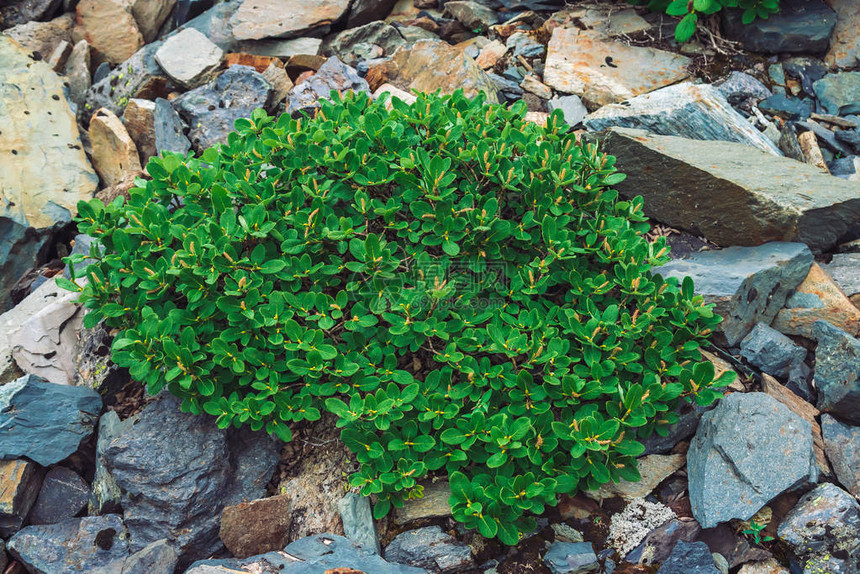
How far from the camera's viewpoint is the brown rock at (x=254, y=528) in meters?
3.09

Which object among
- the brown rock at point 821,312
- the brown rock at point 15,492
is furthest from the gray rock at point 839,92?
the brown rock at point 15,492

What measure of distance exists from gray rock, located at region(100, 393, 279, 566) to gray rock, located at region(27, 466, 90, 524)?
0.28 meters

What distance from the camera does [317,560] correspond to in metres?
2.76

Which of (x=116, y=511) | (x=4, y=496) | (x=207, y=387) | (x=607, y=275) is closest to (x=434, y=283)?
(x=607, y=275)

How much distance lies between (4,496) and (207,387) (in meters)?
1.16

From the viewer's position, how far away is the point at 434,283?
3.22 metres

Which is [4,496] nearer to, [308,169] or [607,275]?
[308,169]

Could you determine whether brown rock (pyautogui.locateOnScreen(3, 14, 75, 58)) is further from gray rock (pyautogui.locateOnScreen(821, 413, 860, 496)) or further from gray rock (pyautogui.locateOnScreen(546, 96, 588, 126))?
gray rock (pyautogui.locateOnScreen(821, 413, 860, 496))

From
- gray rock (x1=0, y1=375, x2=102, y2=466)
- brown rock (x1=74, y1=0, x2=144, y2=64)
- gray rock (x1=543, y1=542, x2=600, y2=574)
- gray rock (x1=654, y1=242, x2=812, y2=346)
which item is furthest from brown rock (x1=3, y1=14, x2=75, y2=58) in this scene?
gray rock (x1=543, y1=542, x2=600, y2=574)

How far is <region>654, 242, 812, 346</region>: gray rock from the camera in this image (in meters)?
3.70

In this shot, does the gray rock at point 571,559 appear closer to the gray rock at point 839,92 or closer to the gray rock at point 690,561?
the gray rock at point 690,561

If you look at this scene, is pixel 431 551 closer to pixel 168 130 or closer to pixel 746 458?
pixel 746 458

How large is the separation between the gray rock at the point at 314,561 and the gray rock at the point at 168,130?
11.7 feet

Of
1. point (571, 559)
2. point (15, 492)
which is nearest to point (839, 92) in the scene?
point (571, 559)
